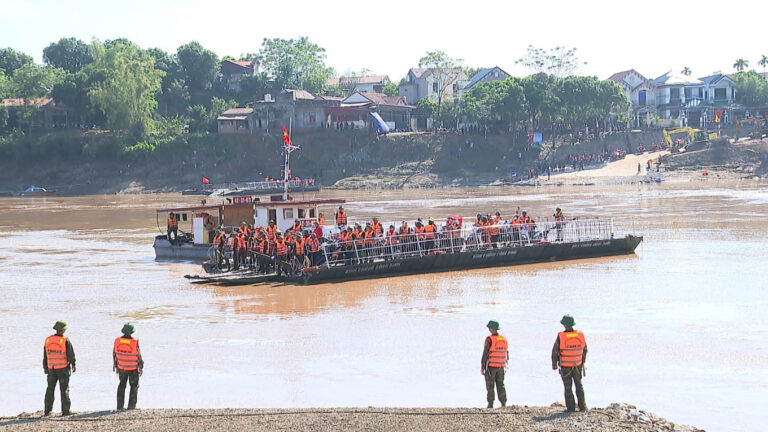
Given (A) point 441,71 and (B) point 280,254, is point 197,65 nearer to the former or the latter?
(A) point 441,71

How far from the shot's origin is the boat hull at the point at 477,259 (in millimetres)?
→ 27328

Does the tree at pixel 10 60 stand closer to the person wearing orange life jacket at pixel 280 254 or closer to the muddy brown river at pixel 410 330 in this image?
the muddy brown river at pixel 410 330

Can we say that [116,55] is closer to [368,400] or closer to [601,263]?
[601,263]

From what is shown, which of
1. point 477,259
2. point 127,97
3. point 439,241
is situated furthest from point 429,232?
point 127,97

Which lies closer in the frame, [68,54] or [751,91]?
[751,91]

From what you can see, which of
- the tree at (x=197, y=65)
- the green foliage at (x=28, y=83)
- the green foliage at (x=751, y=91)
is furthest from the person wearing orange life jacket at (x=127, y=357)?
the tree at (x=197, y=65)

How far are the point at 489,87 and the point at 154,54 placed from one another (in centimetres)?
A: 4744

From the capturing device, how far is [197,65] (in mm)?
115125

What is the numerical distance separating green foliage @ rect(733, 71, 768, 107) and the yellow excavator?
48.5 ft

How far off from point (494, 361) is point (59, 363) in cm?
596

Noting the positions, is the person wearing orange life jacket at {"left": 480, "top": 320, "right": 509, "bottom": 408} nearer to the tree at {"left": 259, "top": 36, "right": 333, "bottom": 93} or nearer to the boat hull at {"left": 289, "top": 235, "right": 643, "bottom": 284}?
the boat hull at {"left": 289, "top": 235, "right": 643, "bottom": 284}

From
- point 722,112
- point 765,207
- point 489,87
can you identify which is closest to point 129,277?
point 765,207

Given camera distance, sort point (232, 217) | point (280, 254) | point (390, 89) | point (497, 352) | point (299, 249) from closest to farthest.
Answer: point (497, 352) → point (299, 249) → point (280, 254) → point (232, 217) → point (390, 89)

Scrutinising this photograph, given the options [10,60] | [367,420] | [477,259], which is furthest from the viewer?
[10,60]
